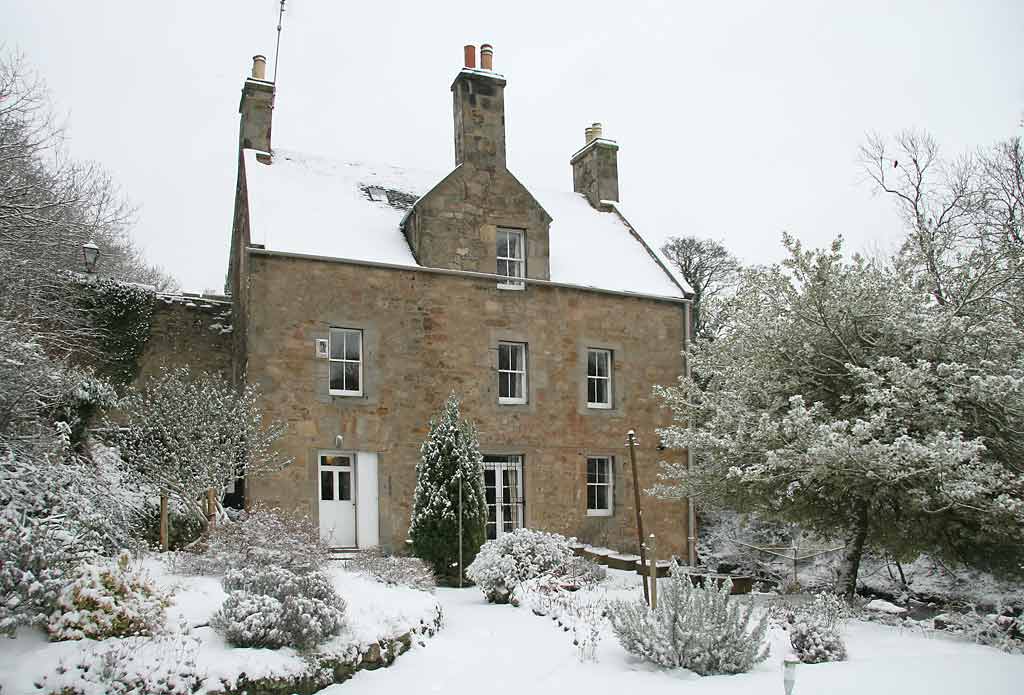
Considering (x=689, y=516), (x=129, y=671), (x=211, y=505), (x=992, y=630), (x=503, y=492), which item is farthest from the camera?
(x=689, y=516)

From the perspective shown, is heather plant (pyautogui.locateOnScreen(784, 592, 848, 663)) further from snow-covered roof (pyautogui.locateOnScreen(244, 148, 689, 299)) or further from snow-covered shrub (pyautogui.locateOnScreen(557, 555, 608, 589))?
snow-covered roof (pyautogui.locateOnScreen(244, 148, 689, 299))

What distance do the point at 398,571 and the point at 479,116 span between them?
429 inches

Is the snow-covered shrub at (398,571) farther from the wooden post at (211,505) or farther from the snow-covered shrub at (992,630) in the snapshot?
the snow-covered shrub at (992,630)

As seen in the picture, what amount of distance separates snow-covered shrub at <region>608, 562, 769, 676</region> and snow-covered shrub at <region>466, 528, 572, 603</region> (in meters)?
3.39

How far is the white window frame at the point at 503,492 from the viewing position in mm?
18203

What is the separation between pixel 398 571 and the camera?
11977 millimetres

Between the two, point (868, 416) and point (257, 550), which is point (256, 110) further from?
point (868, 416)

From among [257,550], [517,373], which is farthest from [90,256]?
[257,550]

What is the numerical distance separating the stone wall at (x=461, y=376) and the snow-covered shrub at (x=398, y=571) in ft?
12.1

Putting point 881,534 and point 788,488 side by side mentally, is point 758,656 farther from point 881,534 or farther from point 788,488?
point 881,534

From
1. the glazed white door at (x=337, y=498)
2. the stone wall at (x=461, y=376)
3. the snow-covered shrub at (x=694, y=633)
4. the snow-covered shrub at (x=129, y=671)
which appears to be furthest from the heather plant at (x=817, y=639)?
the glazed white door at (x=337, y=498)

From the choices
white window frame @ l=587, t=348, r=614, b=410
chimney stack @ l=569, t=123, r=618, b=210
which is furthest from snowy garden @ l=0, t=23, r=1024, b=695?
chimney stack @ l=569, t=123, r=618, b=210

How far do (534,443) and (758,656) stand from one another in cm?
1003

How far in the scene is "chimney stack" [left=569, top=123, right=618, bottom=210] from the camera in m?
23.4
